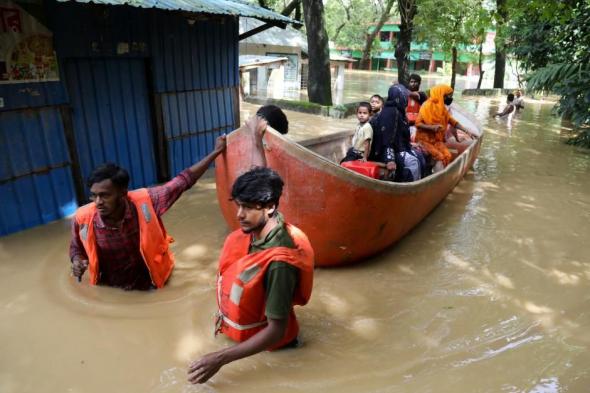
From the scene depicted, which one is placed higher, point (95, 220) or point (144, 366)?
point (95, 220)

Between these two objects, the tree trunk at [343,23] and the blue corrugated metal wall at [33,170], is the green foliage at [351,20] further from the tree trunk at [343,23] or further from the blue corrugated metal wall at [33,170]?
the blue corrugated metal wall at [33,170]

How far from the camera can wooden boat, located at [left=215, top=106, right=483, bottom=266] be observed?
3.47m

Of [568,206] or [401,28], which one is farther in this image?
[401,28]

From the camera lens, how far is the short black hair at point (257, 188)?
2.02 m

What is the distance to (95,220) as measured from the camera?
2932 millimetres

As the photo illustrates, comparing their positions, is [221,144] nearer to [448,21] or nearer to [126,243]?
[126,243]

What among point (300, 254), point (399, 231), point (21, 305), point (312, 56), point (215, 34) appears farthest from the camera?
point (312, 56)

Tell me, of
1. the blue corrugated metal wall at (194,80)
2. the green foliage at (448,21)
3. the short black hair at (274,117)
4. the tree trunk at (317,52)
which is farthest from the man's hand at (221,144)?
the green foliage at (448,21)

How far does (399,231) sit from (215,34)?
419 cm

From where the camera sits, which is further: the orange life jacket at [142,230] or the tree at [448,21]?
the tree at [448,21]

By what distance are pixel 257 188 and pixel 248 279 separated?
0.46m

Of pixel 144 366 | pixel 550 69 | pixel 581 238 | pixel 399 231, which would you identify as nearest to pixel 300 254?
pixel 144 366

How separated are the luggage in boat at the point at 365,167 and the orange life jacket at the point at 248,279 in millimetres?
2177

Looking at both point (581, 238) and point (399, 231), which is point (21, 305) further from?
point (581, 238)
